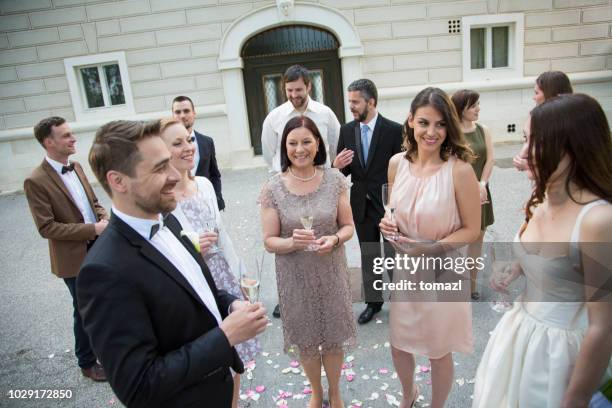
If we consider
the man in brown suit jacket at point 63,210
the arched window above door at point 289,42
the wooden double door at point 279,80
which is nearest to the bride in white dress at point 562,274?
the man in brown suit jacket at point 63,210

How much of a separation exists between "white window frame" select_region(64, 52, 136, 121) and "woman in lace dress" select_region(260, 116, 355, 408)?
959 centimetres

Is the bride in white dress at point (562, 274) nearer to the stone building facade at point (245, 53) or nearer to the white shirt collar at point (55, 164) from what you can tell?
the white shirt collar at point (55, 164)

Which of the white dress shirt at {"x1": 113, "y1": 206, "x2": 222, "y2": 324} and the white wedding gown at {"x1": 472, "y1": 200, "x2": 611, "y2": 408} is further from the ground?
the white dress shirt at {"x1": 113, "y1": 206, "x2": 222, "y2": 324}

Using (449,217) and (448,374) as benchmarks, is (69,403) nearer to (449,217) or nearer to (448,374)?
(448,374)

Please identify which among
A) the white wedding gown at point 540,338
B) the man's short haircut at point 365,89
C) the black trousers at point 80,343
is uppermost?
the man's short haircut at point 365,89

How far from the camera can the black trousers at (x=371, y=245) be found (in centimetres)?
393

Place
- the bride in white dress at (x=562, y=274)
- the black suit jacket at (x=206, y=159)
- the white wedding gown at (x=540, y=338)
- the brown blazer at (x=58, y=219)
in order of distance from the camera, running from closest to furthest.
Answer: the bride in white dress at (x=562, y=274), the white wedding gown at (x=540, y=338), the brown blazer at (x=58, y=219), the black suit jacket at (x=206, y=159)

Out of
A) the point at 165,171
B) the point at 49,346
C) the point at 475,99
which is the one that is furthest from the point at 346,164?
the point at 49,346

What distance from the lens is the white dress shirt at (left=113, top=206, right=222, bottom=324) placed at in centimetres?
161

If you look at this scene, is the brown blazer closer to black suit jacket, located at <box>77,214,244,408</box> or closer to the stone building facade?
black suit jacket, located at <box>77,214,244,408</box>

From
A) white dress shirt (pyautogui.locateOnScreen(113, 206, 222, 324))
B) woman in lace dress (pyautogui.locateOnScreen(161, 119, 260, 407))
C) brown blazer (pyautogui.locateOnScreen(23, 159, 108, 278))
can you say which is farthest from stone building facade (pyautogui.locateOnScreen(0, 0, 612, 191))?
white dress shirt (pyautogui.locateOnScreen(113, 206, 222, 324))

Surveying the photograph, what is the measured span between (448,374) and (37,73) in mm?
12200

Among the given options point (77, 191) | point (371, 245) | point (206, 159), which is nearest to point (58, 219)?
point (77, 191)

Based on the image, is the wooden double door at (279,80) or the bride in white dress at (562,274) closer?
the bride in white dress at (562,274)
